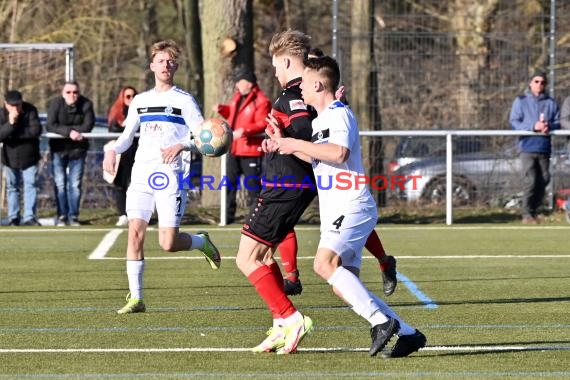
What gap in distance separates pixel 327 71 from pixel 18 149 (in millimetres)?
10331

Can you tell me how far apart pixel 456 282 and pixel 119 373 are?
5.07 metres

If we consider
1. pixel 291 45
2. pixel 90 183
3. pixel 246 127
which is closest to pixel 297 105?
pixel 291 45

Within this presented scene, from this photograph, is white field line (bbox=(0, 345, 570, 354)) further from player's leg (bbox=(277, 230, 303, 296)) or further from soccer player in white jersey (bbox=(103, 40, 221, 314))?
player's leg (bbox=(277, 230, 303, 296))

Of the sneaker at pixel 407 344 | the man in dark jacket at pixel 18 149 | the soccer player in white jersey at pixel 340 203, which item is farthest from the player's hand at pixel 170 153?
the man in dark jacket at pixel 18 149

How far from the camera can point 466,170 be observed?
18.7m

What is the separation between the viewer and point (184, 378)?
6969 mm

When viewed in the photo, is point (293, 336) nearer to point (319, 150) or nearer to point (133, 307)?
point (319, 150)

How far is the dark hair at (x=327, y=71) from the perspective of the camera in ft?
25.0

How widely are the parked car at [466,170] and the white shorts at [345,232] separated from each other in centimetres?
1065

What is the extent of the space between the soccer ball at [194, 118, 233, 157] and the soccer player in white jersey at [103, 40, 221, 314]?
0.20m

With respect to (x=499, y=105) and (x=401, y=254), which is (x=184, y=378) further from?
(x=499, y=105)

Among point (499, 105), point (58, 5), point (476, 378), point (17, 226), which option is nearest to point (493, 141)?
point (499, 105)

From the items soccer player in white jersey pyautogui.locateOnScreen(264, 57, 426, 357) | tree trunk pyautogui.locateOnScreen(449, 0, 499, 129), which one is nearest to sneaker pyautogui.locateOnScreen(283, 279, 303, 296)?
soccer player in white jersey pyautogui.locateOnScreen(264, 57, 426, 357)

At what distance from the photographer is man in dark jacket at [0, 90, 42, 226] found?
55.9 feet
